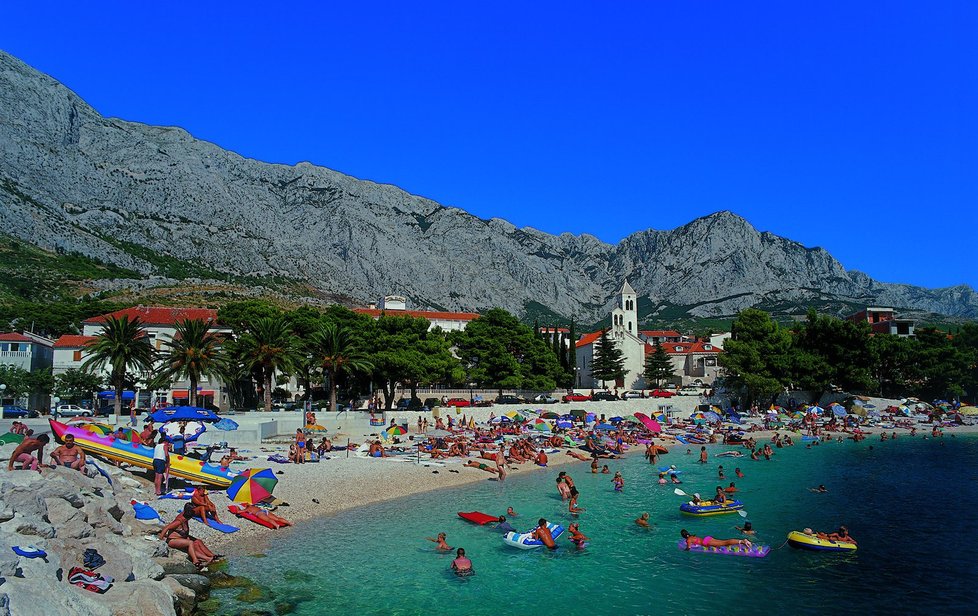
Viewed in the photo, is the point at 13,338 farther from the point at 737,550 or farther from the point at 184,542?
the point at 737,550

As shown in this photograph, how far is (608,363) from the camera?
80.4 m

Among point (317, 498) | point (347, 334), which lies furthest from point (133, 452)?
point (347, 334)

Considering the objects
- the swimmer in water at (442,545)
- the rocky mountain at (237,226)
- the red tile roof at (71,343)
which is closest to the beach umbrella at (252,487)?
the swimmer in water at (442,545)

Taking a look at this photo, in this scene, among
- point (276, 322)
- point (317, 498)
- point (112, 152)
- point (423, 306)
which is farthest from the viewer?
point (423, 306)

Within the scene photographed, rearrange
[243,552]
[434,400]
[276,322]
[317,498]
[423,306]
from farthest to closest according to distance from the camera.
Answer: [423,306] → [434,400] → [276,322] → [317,498] → [243,552]

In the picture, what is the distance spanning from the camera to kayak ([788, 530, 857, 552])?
19.1m

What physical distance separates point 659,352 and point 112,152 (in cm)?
13585

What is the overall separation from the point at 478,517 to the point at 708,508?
853 centimetres

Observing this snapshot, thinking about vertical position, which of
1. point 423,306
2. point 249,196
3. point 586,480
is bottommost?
point 586,480

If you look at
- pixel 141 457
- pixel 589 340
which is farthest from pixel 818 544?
pixel 589 340

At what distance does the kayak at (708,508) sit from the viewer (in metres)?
23.5

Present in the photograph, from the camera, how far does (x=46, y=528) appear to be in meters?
12.7

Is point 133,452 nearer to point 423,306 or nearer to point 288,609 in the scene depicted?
point 288,609

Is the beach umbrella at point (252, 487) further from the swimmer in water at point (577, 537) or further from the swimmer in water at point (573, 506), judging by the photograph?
the swimmer in water at point (573, 506)
